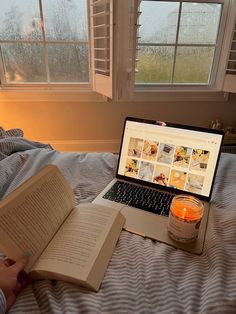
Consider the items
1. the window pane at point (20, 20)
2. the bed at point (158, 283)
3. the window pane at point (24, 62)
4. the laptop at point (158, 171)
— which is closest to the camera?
the bed at point (158, 283)

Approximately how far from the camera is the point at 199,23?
191 centimetres

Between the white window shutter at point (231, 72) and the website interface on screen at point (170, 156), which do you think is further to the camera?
the white window shutter at point (231, 72)

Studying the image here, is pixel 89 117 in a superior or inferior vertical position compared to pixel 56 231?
inferior

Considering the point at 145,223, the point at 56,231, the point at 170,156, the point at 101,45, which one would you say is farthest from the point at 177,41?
the point at 56,231

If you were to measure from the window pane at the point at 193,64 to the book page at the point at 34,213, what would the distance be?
5.58 ft

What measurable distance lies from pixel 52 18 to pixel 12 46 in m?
0.37

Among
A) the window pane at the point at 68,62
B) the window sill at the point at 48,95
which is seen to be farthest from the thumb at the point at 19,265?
the window pane at the point at 68,62

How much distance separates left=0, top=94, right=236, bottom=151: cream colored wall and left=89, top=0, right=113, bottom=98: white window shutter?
0.87 ft

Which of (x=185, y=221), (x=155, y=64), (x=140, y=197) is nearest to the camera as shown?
(x=185, y=221)

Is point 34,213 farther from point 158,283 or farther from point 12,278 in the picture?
point 158,283

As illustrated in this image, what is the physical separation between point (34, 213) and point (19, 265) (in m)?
0.12

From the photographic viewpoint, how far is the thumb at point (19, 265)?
50 cm

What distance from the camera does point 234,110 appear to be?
2193 mm

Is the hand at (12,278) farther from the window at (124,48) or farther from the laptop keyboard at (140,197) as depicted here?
the window at (124,48)
